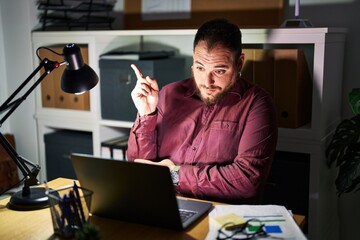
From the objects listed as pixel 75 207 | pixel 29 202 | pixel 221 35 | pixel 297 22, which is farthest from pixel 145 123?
pixel 297 22

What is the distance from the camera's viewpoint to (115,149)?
255cm

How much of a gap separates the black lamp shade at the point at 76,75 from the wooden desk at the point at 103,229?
1.32 ft

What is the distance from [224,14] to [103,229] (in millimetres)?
1543

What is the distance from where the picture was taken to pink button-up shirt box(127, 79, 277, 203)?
1637 mm

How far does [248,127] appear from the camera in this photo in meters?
1.72

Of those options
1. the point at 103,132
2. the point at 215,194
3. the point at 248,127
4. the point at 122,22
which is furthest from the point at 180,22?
the point at 215,194

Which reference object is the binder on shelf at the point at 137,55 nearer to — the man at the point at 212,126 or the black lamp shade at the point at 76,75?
the man at the point at 212,126

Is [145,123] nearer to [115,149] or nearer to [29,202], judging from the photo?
[29,202]

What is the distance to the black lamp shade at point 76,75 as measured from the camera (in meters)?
1.47

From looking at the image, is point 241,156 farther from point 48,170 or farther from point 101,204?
point 48,170

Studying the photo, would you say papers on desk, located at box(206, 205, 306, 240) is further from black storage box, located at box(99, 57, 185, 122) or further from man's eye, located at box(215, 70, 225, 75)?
black storage box, located at box(99, 57, 185, 122)

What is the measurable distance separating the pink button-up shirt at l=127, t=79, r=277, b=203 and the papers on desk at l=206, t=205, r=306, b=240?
233mm

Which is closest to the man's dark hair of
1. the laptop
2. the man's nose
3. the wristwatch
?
the man's nose

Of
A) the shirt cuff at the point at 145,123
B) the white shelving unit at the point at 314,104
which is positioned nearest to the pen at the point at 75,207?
the shirt cuff at the point at 145,123
